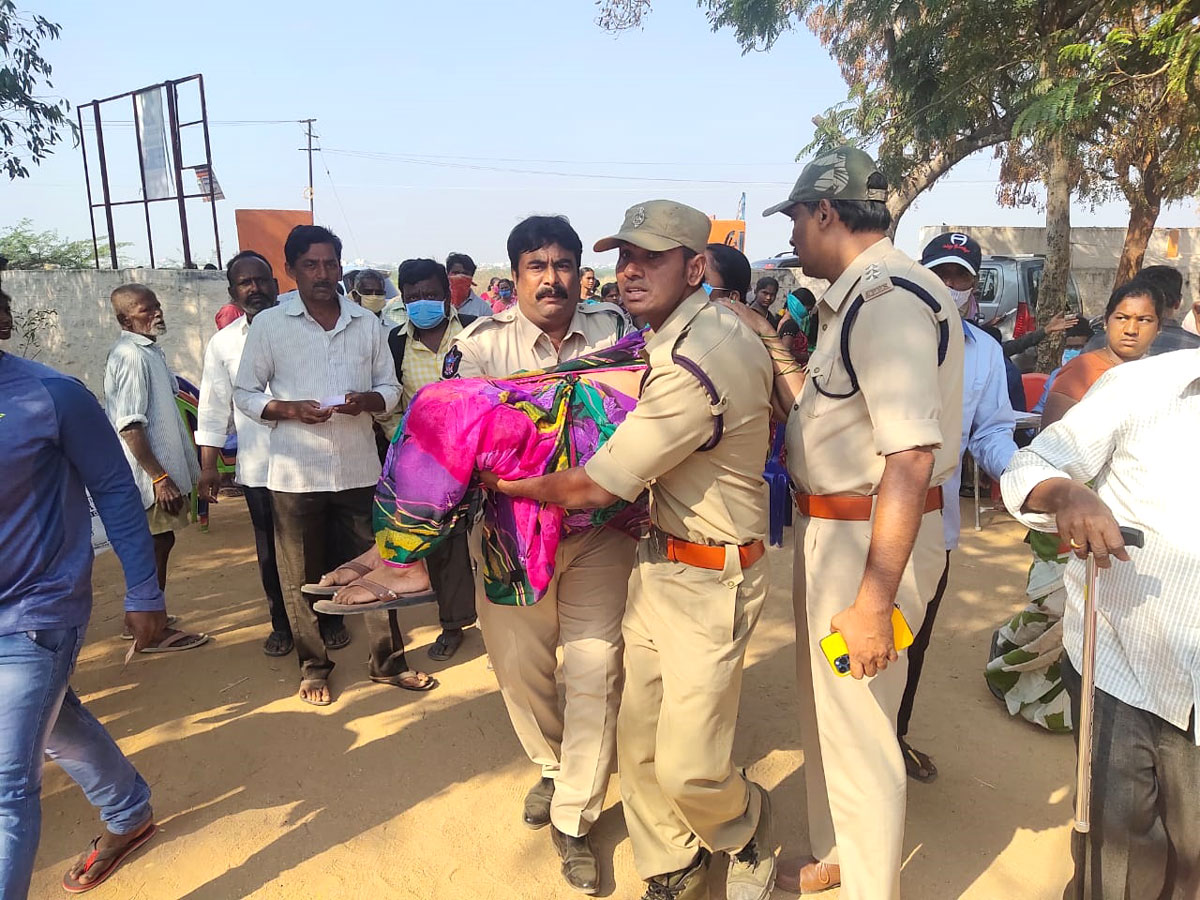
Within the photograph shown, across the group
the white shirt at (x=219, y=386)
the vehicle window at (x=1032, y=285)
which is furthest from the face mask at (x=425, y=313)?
the vehicle window at (x=1032, y=285)

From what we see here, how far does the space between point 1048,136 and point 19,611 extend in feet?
32.1

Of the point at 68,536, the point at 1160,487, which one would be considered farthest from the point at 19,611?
the point at 1160,487

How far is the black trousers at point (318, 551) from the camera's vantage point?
→ 363 cm

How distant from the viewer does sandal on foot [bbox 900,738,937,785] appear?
3068 millimetres

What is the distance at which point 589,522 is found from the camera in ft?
7.99

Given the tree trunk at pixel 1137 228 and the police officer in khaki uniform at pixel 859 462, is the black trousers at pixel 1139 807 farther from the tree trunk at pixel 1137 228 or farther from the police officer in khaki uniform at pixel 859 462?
the tree trunk at pixel 1137 228

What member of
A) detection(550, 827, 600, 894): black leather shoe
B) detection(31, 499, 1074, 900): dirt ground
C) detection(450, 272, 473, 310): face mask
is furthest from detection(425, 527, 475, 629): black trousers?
detection(450, 272, 473, 310): face mask

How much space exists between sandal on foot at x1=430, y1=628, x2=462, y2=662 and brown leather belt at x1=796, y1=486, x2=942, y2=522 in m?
2.62

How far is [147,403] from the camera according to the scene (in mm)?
3953

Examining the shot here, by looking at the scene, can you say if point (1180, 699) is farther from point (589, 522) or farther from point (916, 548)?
point (589, 522)

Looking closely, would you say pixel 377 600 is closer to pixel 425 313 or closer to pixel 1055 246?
pixel 425 313

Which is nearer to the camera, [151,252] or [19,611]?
[19,611]

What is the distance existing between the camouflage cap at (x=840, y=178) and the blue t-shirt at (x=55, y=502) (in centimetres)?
212

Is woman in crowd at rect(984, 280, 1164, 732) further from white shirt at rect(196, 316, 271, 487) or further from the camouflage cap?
white shirt at rect(196, 316, 271, 487)
